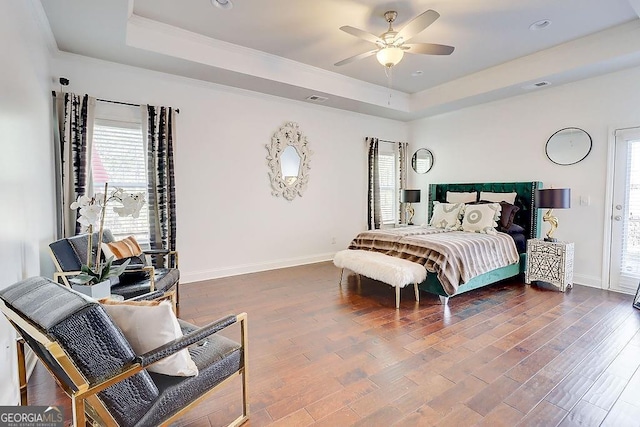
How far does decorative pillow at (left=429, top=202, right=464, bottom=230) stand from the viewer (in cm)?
495

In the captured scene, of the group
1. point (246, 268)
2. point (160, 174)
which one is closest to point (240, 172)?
point (160, 174)

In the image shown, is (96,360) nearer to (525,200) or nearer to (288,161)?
(288,161)

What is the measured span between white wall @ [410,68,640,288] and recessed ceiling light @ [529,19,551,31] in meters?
1.39

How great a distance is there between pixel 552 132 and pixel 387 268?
338 centimetres

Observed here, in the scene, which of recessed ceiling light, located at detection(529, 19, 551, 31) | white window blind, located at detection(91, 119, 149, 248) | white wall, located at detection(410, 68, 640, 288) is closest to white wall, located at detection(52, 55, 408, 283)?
white window blind, located at detection(91, 119, 149, 248)

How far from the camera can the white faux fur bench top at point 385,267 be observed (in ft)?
11.4

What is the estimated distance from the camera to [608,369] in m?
2.29

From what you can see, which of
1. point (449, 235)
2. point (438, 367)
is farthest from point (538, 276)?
point (438, 367)

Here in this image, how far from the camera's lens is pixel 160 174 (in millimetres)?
4059

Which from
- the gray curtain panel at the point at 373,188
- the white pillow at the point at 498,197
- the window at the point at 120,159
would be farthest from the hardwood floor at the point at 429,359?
the gray curtain panel at the point at 373,188

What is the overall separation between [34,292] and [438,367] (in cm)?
242

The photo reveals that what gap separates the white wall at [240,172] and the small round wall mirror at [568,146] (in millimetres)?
3003

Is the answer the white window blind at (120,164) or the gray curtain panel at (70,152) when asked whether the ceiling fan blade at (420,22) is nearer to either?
the white window blind at (120,164)

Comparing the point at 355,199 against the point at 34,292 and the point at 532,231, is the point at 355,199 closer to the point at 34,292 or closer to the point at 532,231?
the point at 532,231
